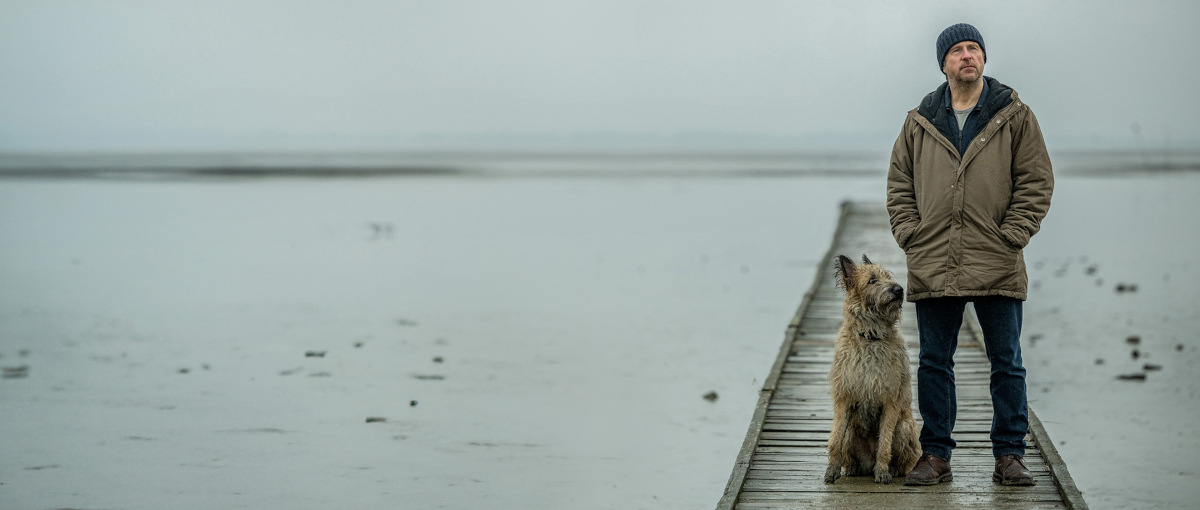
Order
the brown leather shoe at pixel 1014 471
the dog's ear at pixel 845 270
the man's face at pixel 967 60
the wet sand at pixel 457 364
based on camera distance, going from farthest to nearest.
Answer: the wet sand at pixel 457 364 → the brown leather shoe at pixel 1014 471 → the dog's ear at pixel 845 270 → the man's face at pixel 967 60

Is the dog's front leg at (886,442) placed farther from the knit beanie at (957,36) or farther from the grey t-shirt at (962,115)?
the knit beanie at (957,36)

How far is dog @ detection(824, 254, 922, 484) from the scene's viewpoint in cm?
405

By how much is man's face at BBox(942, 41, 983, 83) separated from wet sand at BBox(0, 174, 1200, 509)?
355cm

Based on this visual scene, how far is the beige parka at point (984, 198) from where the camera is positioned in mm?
3775

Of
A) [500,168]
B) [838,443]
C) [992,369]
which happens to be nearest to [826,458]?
[838,443]

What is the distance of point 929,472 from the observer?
4.23 metres

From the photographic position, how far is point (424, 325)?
12.3 m

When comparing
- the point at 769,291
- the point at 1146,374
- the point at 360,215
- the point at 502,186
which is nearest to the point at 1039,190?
the point at 1146,374

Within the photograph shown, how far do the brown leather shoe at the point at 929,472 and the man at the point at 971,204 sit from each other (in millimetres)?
316

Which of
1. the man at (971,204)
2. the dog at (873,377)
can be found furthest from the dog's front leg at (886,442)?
the man at (971,204)

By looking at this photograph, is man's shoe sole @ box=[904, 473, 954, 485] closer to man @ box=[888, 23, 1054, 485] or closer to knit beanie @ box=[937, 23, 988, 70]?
man @ box=[888, 23, 1054, 485]

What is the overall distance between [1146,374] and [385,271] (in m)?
12.8

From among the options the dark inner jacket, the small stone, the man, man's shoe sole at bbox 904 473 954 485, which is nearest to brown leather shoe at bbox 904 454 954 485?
man's shoe sole at bbox 904 473 954 485

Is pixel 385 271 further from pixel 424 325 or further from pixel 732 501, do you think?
pixel 732 501
